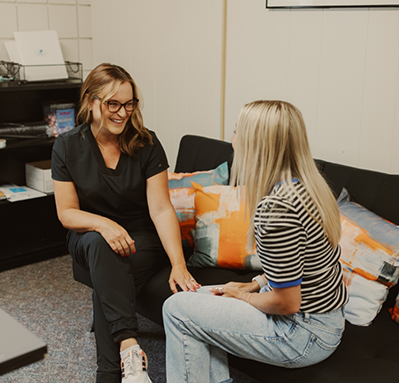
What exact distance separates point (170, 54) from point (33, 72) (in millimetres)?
818

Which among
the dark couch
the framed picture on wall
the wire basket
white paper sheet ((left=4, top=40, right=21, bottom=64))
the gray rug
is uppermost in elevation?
the framed picture on wall

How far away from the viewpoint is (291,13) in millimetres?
2223

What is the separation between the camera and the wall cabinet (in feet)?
9.63

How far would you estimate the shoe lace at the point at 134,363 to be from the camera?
1594 millimetres

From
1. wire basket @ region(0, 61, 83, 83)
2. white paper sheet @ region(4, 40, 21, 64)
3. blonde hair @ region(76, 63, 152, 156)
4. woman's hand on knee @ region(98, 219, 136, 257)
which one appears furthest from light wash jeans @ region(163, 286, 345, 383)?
white paper sheet @ region(4, 40, 21, 64)

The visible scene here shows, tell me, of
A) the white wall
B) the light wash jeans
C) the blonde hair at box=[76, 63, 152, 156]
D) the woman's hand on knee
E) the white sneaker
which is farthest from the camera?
the white wall

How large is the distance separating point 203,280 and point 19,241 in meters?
1.65

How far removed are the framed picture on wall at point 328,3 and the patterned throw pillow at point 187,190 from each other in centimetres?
76

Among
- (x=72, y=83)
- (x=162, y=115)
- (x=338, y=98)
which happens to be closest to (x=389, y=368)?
(x=338, y=98)

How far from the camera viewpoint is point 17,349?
2.76 ft

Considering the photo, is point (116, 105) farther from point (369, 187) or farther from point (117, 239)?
point (369, 187)

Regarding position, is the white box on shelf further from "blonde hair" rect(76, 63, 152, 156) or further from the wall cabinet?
"blonde hair" rect(76, 63, 152, 156)

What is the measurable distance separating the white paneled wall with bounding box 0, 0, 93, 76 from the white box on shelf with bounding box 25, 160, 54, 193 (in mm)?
660

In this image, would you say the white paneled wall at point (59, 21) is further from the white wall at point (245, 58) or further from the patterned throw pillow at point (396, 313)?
the patterned throw pillow at point (396, 313)
